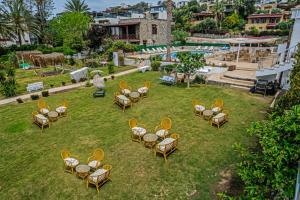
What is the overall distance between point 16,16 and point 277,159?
49.0 meters

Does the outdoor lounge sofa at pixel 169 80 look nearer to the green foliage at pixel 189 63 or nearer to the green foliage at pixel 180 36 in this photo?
the green foliage at pixel 189 63

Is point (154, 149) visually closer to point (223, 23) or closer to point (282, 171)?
point (282, 171)

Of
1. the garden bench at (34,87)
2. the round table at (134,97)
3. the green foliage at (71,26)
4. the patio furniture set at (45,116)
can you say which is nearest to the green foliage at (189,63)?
the round table at (134,97)

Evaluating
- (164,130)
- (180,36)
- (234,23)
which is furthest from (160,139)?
(234,23)

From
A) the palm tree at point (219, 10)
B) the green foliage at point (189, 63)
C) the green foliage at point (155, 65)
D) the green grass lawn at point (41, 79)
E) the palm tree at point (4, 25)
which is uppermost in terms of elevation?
the palm tree at point (219, 10)

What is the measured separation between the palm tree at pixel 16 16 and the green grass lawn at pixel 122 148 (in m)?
32.7

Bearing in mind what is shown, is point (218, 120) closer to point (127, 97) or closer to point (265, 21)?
point (127, 97)

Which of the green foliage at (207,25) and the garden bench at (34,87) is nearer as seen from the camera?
the garden bench at (34,87)

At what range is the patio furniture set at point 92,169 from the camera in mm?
7602

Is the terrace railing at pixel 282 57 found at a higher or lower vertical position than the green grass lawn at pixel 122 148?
higher

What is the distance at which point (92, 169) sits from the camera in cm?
843

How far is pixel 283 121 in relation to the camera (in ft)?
13.5

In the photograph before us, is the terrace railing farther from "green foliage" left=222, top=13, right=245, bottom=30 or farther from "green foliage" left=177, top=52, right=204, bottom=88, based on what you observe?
"green foliage" left=222, top=13, right=245, bottom=30

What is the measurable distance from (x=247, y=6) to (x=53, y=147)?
261 ft
